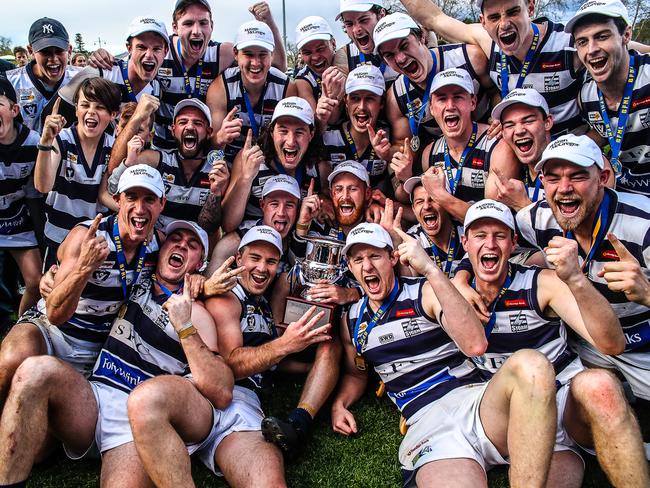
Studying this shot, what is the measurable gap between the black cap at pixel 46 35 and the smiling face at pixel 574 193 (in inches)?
232

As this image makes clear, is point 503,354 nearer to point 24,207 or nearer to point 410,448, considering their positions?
point 410,448

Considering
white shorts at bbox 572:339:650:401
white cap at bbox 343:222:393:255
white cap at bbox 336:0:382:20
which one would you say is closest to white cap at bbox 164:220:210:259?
white cap at bbox 343:222:393:255

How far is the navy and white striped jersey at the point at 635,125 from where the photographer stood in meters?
5.12

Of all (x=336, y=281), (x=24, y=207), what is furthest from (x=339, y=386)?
(x=24, y=207)

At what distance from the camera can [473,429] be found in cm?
425

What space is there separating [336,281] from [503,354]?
180 cm

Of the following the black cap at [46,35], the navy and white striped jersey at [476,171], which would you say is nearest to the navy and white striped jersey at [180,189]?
the black cap at [46,35]

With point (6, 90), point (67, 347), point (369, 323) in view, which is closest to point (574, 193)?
point (369, 323)

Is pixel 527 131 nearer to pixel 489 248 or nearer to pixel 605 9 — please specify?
pixel 605 9

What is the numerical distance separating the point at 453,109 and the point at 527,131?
79 cm

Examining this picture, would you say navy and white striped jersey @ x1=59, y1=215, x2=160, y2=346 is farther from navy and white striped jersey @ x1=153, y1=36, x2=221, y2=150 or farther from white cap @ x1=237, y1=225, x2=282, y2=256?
navy and white striped jersey @ x1=153, y1=36, x2=221, y2=150

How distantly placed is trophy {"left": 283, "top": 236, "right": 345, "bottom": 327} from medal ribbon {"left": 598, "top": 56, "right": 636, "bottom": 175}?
266 cm

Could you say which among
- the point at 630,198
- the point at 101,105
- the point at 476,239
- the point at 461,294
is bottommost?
the point at 461,294

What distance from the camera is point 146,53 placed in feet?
21.7
